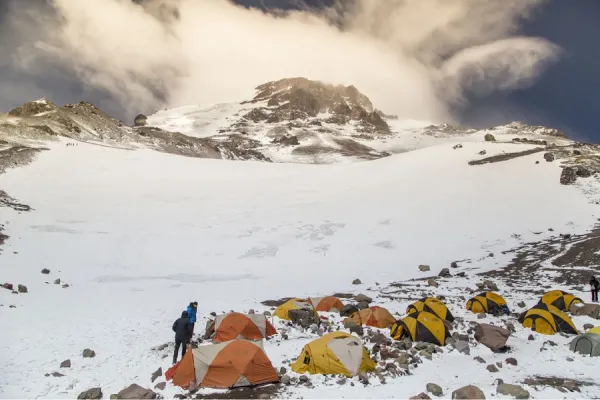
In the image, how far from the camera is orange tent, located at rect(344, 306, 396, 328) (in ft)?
60.7

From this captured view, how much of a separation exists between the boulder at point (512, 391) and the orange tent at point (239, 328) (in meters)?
9.53

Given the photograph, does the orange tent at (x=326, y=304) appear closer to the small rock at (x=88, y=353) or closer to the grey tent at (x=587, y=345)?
the grey tent at (x=587, y=345)

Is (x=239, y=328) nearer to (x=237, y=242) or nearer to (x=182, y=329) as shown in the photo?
(x=182, y=329)

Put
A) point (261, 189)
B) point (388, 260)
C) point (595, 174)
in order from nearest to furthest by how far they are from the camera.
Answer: point (388, 260), point (595, 174), point (261, 189)

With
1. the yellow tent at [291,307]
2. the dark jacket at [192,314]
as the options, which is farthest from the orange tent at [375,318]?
the dark jacket at [192,314]

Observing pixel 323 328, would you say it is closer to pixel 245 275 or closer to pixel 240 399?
pixel 240 399

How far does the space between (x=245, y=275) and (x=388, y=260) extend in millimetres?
12794

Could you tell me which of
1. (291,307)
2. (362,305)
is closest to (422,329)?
(362,305)

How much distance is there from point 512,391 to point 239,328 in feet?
34.6

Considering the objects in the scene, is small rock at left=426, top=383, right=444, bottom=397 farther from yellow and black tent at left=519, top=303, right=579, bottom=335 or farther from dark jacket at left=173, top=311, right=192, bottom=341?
yellow and black tent at left=519, top=303, right=579, bottom=335

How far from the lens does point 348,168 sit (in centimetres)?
6600

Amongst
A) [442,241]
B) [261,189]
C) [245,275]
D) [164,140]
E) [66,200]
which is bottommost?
[245,275]

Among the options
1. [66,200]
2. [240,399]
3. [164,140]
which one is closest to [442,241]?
[240,399]

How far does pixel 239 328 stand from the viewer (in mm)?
16938
